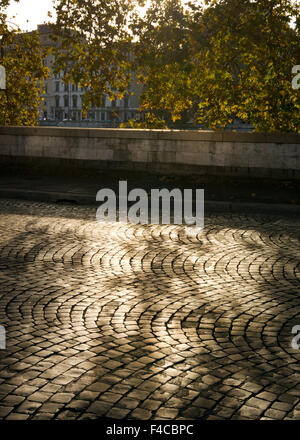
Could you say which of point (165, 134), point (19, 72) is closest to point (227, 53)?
point (165, 134)

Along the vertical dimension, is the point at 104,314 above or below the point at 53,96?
below

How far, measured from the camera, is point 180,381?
4223 mm

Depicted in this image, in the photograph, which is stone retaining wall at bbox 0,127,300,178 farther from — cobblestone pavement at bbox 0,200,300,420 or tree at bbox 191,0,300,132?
cobblestone pavement at bbox 0,200,300,420

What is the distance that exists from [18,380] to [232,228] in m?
6.90

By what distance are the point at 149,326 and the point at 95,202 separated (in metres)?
8.50

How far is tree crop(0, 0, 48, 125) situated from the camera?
81.8 feet

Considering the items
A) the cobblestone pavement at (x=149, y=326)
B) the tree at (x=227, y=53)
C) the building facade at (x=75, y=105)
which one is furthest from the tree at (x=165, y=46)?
the building facade at (x=75, y=105)

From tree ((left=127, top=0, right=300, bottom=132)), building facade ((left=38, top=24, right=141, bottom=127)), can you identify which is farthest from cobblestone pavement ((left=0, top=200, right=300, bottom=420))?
building facade ((left=38, top=24, right=141, bottom=127))

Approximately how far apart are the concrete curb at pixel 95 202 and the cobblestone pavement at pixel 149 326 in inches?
114
